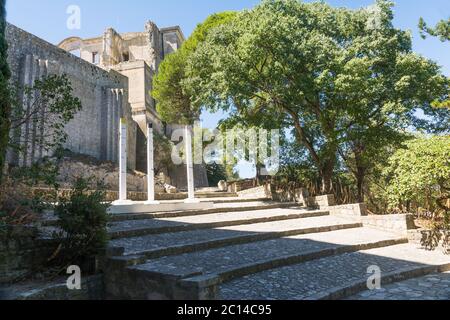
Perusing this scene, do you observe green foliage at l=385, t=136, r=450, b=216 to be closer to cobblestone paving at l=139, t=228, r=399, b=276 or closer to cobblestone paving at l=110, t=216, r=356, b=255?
cobblestone paving at l=139, t=228, r=399, b=276

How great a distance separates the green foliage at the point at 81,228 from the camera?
5484 millimetres

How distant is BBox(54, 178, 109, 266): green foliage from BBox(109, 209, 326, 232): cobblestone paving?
5.29ft

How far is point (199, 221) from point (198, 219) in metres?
0.39

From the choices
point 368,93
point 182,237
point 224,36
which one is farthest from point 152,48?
point 182,237

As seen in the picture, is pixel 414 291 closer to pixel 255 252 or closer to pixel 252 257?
pixel 252 257

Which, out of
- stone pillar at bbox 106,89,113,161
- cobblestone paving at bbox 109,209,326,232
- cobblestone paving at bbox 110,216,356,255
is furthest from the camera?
stone pillar at bbox 106,89,113,161

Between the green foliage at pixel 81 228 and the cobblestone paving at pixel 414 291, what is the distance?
3.85m

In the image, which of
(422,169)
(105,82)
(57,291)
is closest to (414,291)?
(422,169)

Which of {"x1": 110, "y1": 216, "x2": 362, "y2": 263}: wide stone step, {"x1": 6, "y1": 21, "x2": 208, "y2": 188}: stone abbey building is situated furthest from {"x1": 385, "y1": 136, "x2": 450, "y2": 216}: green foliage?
{"x1": 6, "y1": 21, "x2": 208, "y2": 188}: stone abbey building

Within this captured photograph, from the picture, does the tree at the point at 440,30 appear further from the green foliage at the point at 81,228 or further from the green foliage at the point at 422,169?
the green foliage at the point at 81,228

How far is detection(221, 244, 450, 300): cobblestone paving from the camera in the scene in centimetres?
497

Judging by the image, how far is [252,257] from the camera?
6.55 m

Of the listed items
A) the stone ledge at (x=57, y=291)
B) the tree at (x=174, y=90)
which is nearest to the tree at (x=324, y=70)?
the stone ledge at (x=57, y=291)
